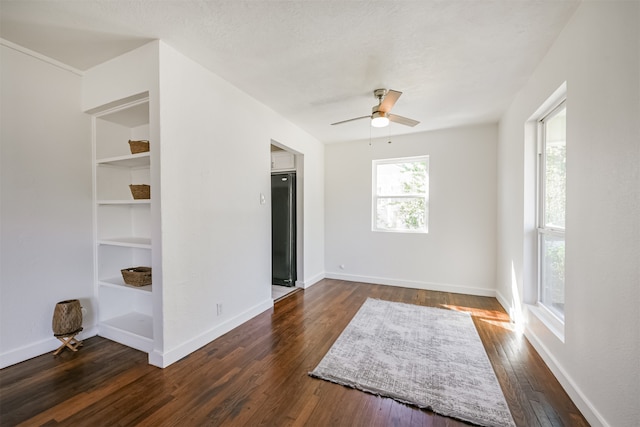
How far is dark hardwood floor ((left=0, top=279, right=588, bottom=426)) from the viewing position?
5.34ft

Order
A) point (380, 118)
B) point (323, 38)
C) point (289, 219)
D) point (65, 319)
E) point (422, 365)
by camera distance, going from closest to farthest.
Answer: point (323, 38) → point (422, 365) → point (65, 319) → point (380, 118) → point (289, 219)

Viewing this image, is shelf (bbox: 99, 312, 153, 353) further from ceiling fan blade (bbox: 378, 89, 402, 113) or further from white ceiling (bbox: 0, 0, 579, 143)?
ceiling fan blade (bbox: 378, 89, 402, 113)

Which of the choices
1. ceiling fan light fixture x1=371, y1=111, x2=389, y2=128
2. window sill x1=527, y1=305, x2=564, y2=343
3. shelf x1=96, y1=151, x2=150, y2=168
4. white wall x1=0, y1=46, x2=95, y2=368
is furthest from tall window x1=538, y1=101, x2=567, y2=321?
white wall x1=0, y1=46, x2=95, y2=368

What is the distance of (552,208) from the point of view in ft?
8.09

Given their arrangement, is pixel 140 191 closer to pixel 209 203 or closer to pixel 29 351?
pixel 209 203

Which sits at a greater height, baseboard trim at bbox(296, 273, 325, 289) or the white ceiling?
the white ceiling

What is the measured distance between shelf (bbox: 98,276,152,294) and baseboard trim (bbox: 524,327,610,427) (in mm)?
3203

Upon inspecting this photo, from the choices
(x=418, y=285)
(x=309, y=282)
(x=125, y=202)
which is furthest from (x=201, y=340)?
(x=418, y=285)

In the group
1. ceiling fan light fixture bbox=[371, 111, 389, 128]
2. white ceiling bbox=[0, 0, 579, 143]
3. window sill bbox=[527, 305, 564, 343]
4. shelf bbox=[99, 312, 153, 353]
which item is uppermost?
white ceiling bbox=[0, 0, 579, 143]

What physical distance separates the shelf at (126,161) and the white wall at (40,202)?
197mm

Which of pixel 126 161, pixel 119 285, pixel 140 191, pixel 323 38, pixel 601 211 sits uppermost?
pixel 323 38

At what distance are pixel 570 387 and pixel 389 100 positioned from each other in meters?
2.59

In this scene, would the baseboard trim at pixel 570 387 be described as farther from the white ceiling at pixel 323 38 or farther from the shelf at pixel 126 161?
the shelf at pixel 126 161

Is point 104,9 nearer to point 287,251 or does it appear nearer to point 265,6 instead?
point 265,6
